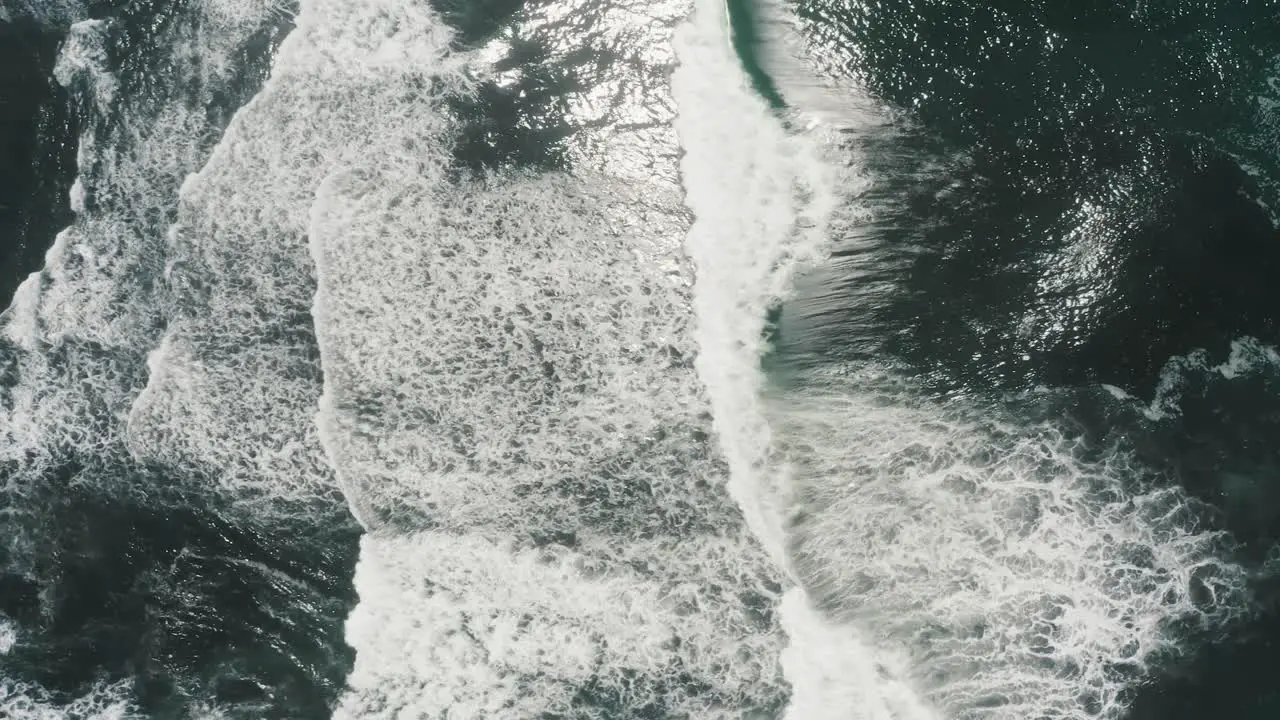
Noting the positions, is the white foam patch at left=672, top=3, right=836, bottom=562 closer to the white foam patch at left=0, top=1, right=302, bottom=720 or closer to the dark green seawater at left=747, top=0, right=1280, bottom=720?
the dark green seawater at left=747, top=0, right=1280, bottom=720

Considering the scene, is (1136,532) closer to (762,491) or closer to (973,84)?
(762,491)

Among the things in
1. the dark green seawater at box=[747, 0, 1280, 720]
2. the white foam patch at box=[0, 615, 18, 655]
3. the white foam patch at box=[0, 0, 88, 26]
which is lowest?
the white foam patch at box=[0, 615, 18, 655]

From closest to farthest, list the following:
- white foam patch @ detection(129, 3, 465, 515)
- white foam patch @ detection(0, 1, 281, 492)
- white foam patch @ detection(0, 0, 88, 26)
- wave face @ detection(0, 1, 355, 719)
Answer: wave face @ detection(0, 1, 355, 719) < white foam patch @ detection(129, 3, 465, 515) < white foam patch @ detection(0, 1, 281, 492) < white foam patch @ detection(0, 0, 88, 26)

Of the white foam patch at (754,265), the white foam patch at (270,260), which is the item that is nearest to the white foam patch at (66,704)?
the white foam patch at (270,260)

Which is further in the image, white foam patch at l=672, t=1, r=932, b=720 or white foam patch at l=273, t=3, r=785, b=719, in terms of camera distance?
white foam patch at l=672, t=1, r=932, b=720

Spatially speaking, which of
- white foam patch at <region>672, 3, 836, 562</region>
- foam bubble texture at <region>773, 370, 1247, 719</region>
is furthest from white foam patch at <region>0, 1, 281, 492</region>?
foam bubble texture at <region>773, 370, 1247, 719</region>

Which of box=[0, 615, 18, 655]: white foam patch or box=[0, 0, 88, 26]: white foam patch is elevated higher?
box=[0, 0, 88, 26]: white foam patch
